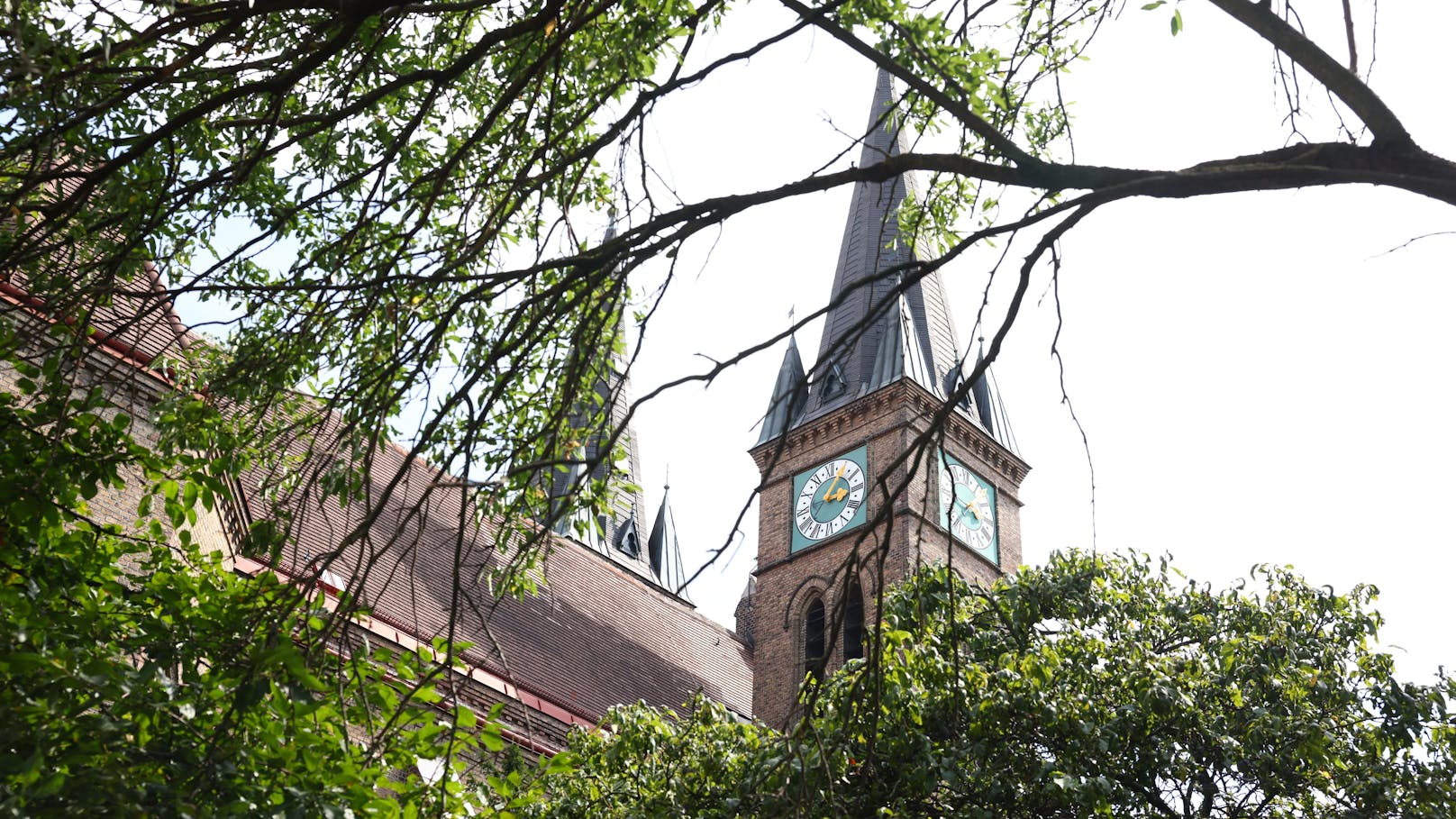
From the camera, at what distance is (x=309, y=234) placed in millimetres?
6891

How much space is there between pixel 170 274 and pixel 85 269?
2.42m

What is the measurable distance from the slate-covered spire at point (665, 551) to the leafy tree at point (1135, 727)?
2941 cm

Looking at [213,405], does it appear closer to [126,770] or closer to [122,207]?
[122,207]

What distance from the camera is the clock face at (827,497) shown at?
30188 mm

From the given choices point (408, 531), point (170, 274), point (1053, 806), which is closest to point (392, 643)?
point (408, 531)

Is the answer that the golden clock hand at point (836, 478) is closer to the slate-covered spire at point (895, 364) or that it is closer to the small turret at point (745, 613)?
the slate-covered spire at point (895, 364)

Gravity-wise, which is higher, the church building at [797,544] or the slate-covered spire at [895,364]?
the slate-covered spire at [895,364]

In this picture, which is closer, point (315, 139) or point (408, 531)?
point (315, 139)

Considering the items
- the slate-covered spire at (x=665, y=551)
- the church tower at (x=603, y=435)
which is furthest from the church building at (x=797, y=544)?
the church tower at (x=603, y=435)

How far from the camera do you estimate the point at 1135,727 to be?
Answer: 11.2 meters

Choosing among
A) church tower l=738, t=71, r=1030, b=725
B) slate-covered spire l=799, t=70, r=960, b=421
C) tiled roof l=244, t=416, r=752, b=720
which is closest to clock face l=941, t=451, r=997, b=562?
church tower l=738, t=71, r=1030, b=725

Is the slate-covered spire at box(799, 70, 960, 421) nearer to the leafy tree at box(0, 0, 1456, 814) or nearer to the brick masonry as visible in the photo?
the brick masonry

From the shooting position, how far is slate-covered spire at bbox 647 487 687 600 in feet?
139

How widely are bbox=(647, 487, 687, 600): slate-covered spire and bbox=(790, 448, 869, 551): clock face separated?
438 inches
